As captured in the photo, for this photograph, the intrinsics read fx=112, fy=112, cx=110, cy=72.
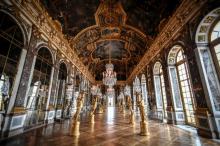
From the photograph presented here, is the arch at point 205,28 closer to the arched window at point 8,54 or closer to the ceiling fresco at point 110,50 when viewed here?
the arched window at point 8,54

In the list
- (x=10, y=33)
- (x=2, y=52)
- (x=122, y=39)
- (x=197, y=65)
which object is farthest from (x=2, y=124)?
(x=122, y=39)

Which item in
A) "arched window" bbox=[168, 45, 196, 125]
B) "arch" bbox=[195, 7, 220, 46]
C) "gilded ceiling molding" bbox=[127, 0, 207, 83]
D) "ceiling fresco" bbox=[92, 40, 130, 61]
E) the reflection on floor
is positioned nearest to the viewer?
the reflection on floor

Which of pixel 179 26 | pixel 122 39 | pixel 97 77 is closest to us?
pixel 179 26

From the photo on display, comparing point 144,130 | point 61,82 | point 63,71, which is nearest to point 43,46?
point 63,71

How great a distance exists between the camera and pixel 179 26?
6.23 m

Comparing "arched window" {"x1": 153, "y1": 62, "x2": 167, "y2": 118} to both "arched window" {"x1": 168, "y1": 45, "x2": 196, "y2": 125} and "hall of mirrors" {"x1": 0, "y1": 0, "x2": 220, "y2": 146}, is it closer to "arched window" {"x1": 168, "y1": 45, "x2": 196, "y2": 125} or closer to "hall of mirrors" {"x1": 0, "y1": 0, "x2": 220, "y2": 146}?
"hall of mirrors" {"x1": 0, "y1": 0, "x2": 220, "y2": 146}

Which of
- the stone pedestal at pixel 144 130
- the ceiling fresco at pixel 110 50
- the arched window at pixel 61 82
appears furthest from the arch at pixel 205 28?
the arched window at pixel 61 82

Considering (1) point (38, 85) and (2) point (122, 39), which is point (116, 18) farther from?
(1) point (38, 85)

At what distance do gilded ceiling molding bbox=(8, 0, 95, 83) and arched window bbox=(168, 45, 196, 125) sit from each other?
7932mm

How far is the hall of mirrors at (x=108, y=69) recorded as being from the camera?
14.2 feet

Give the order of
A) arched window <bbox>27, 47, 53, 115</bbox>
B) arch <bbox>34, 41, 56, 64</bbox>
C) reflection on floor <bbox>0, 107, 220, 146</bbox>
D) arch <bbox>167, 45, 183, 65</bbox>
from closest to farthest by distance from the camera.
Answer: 1. reflection on floor <bbox>0, 107, 220, 146</bbox>
2. arch <bbox>34, 41, 56, 64</bbox>
3. arched window <bbox>27, 47, 53, 115</bbox>
4. arch <bbox>167, 45, 183, 65</bbox>

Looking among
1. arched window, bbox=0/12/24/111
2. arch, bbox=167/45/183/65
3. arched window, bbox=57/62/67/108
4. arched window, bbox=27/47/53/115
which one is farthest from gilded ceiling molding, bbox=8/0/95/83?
arch, bbox=167/45/183/65

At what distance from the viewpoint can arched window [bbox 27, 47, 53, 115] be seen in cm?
641

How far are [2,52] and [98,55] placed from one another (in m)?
12.6
